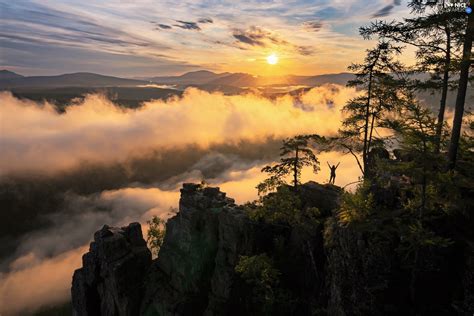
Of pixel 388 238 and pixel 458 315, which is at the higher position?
pixel 388 238

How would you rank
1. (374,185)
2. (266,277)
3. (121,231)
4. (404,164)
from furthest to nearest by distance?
(121,231) < (266,277) < (374,185) < (404,164)

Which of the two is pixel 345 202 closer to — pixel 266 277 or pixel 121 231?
pixel 266 277

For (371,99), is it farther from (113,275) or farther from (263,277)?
(113,275)

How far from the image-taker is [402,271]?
21.9 m

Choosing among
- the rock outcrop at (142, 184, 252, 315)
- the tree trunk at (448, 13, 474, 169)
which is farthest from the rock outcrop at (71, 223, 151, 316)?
the tree trunk at (448, 13, 474, 169)

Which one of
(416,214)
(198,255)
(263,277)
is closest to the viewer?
(416,214)

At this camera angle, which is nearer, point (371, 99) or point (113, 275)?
point (371, 99)

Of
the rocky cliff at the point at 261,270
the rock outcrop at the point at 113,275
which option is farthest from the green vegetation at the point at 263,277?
the rock outcrop at the point at 113,275

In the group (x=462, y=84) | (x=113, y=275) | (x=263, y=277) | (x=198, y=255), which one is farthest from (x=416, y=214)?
(x=113, y=275)

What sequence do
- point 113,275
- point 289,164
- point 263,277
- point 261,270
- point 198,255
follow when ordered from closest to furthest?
point 263,277
point 261,270
point 289,164
point 198,255
point 113,275

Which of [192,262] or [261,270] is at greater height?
[261,270]

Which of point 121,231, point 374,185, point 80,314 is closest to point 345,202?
point 374,185

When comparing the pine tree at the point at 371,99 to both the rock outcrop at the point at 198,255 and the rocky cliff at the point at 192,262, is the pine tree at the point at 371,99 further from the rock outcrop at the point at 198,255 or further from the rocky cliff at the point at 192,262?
the rock outcrop at the point at 198,255

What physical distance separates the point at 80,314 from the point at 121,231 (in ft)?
59.5
